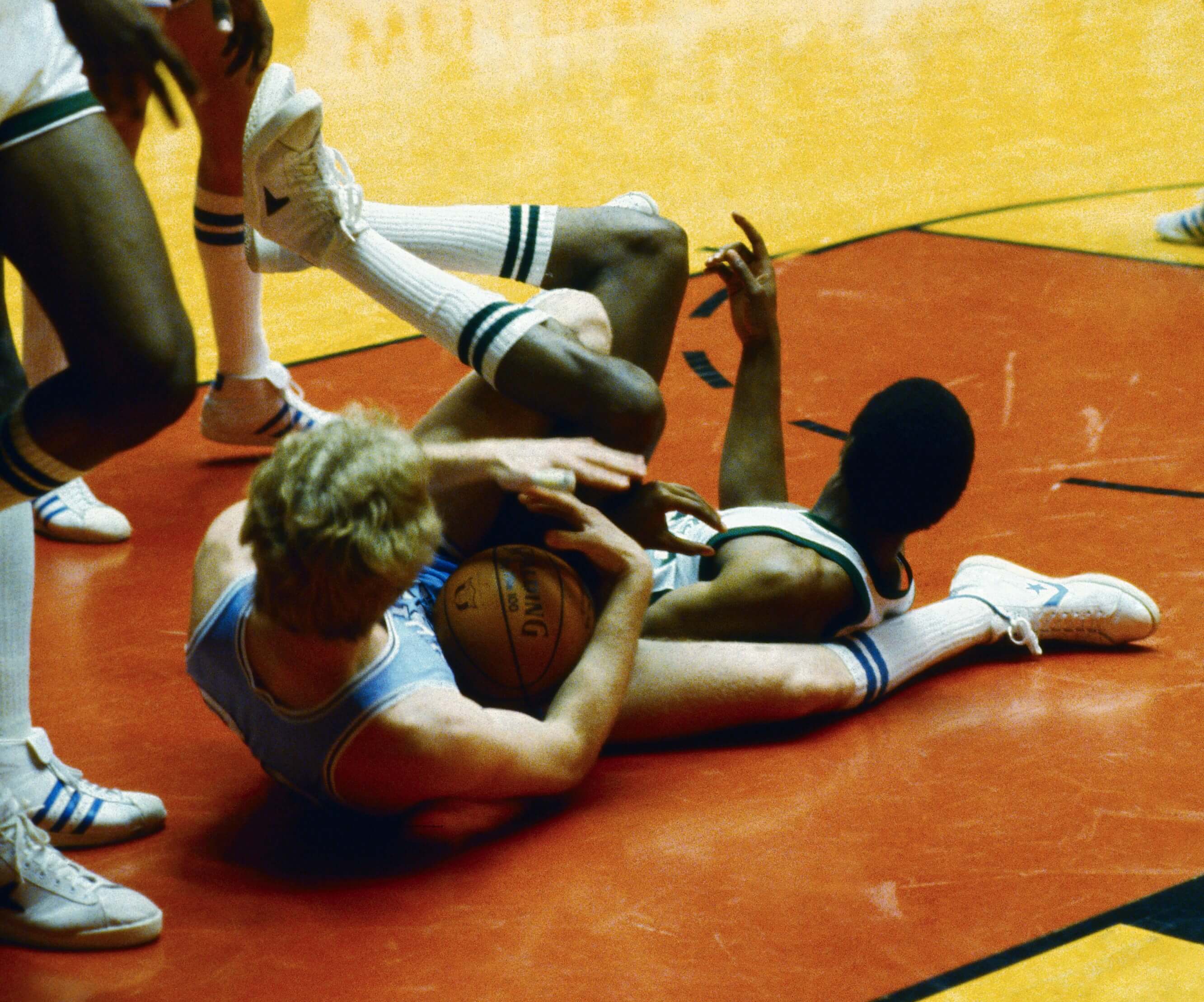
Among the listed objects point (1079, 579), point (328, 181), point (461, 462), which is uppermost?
point (328, 181)

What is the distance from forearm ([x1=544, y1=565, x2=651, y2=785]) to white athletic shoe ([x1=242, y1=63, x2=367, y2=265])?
793 millimetres

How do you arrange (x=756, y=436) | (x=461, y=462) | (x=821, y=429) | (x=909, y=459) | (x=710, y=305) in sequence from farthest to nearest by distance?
(x=710, y=305)
(x=821, y=429)
(x=756, y=436)
(x=909, y=459)
(x=461, y=462)

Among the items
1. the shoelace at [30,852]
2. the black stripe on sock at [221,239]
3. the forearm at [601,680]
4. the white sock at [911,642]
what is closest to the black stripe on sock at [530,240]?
the forearm at [601,680]

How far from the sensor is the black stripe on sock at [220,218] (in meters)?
3.55

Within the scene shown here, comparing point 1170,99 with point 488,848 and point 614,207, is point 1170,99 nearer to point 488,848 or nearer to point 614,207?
point 614,207

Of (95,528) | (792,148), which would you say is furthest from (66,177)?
(792,148)

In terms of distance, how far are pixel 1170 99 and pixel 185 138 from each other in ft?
15.4

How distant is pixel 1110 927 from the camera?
195cm

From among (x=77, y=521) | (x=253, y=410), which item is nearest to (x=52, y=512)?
(x=77, y=521)

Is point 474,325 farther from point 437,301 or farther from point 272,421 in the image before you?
point 272,421

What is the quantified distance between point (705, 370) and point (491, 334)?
190 cm

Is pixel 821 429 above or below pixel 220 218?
below

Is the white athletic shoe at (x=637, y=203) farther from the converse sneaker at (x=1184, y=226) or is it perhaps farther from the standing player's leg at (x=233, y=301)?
the converse sneaker at (x=1184, y=226)

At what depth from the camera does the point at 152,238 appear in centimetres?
185
